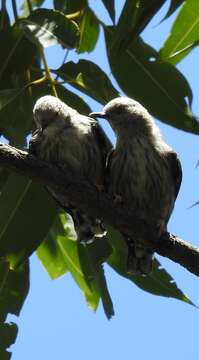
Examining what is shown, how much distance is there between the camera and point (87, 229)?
4676 millimetres

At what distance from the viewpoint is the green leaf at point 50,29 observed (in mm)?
3902

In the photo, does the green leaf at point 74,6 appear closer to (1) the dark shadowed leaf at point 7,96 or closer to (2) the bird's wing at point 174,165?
(1) the dark shadowed leaf at point 7,96

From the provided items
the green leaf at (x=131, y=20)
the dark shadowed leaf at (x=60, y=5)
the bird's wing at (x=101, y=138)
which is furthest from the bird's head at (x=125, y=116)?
the green leaf at (x=131, y=20)

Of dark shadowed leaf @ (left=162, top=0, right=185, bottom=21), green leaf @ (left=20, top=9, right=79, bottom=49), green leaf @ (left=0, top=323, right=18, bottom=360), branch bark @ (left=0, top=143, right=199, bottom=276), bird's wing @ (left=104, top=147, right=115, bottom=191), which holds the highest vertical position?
dark shadowed leaf @ (left=162, top=0, right=185, bottom=21)

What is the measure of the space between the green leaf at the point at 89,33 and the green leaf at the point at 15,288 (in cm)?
139

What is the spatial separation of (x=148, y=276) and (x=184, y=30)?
156cm

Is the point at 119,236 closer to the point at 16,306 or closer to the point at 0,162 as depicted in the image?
the point at 16,306

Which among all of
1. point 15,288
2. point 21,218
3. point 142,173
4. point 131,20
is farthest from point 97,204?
point 142,173

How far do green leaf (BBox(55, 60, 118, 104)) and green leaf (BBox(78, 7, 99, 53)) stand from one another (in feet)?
0.77

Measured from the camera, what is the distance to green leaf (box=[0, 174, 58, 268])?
14.1 feet

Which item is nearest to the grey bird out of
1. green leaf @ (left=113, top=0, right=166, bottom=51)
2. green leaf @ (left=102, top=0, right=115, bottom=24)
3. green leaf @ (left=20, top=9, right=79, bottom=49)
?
green leaf @ (left=20, top=9, right=79, bottom=49)

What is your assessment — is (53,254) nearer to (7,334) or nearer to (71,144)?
(7,334)

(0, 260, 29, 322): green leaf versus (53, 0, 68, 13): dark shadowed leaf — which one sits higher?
(53, 0, 68, 13): dark shadowed leaf

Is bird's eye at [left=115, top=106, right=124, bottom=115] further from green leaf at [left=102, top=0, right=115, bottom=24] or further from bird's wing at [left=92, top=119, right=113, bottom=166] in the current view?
green leaf at [left=102, top=0, right=115, bottom=24]
